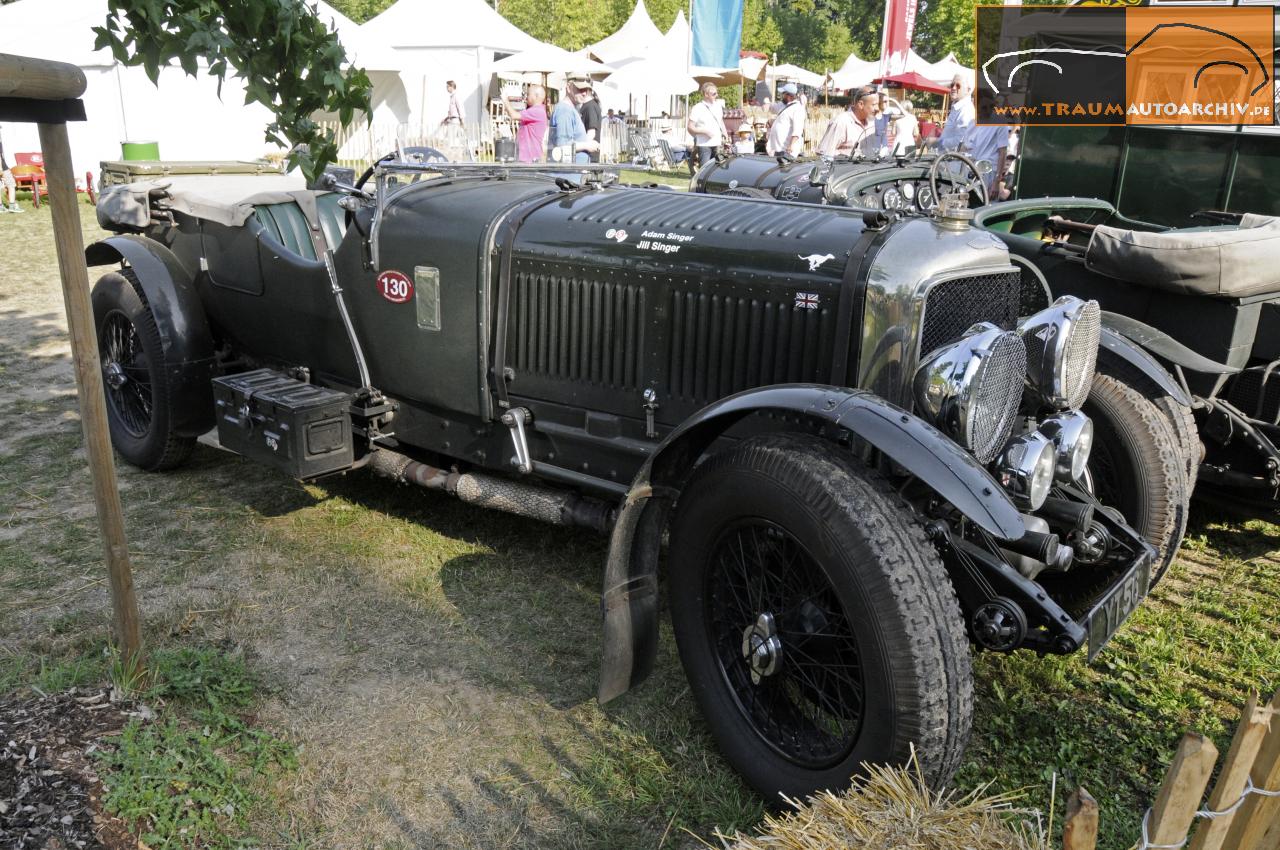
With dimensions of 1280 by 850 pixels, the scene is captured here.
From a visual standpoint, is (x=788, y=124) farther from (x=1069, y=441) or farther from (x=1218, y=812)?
(x=1218, y=812)

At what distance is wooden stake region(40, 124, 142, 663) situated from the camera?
2.74 meters

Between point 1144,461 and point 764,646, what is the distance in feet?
5.65

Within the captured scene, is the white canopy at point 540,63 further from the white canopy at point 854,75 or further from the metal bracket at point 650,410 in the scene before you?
the metal bracket at point 650,410

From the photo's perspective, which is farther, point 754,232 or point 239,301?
point 239,301

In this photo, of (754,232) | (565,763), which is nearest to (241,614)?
(565,763)

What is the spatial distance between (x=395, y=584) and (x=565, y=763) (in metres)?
1.30

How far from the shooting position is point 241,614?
144 inches

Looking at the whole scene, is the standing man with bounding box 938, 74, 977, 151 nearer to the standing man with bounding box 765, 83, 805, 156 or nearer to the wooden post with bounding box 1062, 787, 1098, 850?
the standing man with bounding box 765, 83, 805, 156

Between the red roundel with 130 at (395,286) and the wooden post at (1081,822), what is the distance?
3.09 metres

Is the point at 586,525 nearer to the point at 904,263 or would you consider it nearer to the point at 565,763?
the point at 565,763

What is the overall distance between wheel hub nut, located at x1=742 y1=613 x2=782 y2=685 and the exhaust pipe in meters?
0.89

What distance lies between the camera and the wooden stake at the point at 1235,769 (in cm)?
153

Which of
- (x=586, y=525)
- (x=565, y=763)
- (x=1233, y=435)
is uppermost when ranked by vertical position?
(x=1233, y=435)

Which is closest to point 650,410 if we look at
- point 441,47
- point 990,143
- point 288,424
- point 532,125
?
point 288,424
